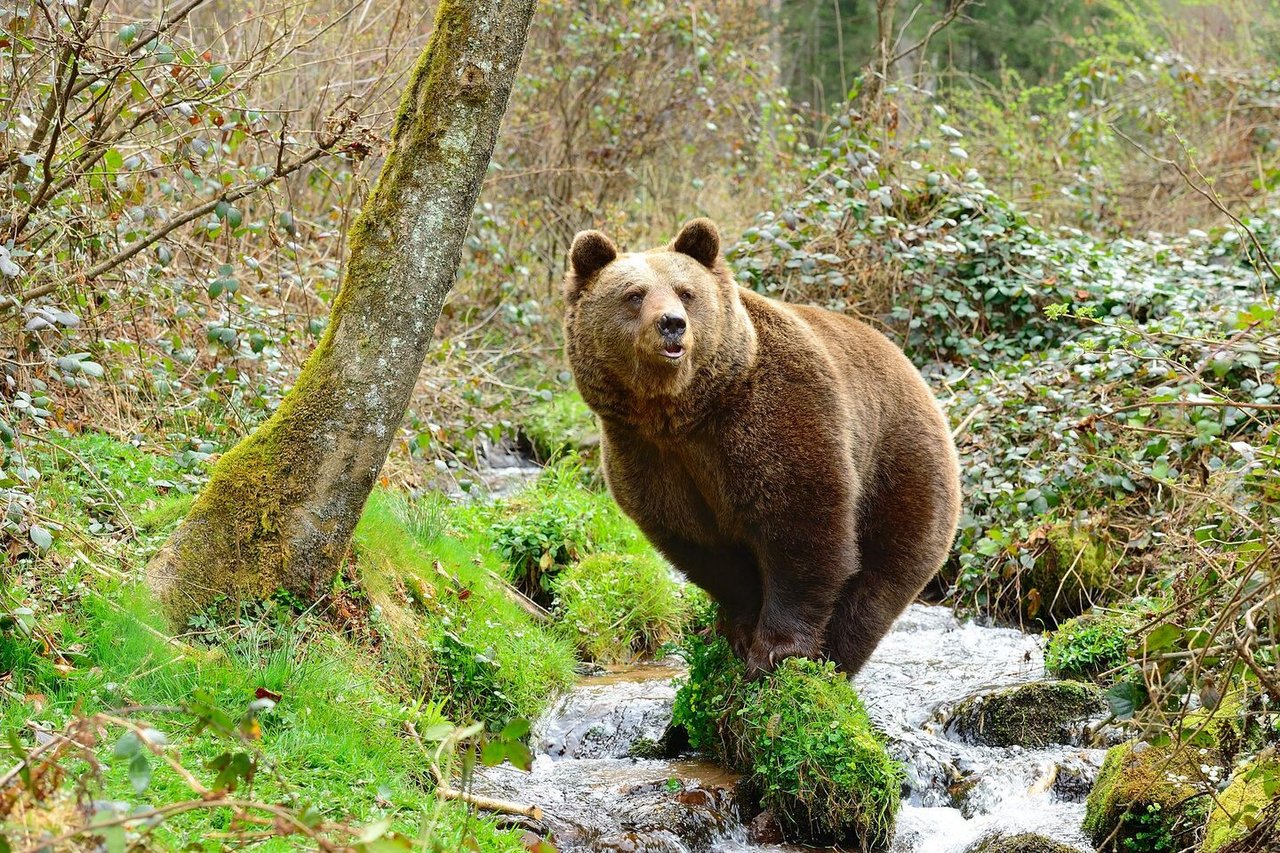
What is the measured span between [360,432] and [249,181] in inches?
122

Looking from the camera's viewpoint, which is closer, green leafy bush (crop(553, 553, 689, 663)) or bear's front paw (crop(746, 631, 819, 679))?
bear's front paw (crop(746, 631, 819, 679))

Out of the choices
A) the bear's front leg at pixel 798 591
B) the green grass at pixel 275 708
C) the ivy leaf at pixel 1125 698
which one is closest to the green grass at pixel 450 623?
the green grass at pixel 275 708

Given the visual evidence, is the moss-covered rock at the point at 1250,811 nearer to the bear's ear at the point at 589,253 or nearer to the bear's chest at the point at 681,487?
the bear's chest at the point at 681,487

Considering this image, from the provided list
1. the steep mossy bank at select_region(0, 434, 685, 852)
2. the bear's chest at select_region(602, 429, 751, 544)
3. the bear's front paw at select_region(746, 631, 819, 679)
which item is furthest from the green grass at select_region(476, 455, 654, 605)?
the bear's front paw at select_region(746, 631, 819, 679)

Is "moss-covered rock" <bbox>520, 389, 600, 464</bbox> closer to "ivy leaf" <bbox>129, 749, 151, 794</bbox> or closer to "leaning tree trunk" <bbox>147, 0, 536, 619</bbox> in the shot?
"leaning tree trunk" <bbox>147, 0, 536, 619</bbox>

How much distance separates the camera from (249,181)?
7.50 metres

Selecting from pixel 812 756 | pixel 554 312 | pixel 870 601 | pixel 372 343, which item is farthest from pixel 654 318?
pixel 554 312

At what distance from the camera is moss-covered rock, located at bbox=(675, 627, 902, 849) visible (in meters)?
5.04

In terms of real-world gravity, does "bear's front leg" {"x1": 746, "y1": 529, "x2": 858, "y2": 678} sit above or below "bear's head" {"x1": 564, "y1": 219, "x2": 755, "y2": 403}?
below

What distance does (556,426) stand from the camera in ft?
38.5

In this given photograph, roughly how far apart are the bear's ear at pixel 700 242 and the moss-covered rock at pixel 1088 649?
3017mm

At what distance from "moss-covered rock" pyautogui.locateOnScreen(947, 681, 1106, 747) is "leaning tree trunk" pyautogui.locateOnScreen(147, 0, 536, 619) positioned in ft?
10.8

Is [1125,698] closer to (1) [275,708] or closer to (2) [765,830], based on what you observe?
(2) [765,830]

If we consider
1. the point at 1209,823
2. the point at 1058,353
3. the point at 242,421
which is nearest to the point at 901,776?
the point at 1209,823
